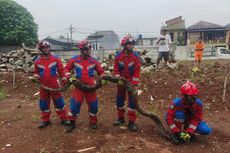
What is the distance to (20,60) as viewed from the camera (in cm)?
1590

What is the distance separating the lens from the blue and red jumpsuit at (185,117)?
6.05 m

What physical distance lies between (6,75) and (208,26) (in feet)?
131

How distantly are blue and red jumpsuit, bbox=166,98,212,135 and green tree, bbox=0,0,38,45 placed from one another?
16709mm

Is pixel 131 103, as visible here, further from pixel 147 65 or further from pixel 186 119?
pixel 147 65

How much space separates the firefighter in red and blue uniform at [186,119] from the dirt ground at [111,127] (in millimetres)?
201

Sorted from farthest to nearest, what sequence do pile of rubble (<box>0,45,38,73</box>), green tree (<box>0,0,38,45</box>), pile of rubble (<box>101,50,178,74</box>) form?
green tree (<box>0,0,38,45</box>) < pile of rubble (<box>0,45,38,73</box>) < pile of rubble (<box>101,50,178,74</box>)

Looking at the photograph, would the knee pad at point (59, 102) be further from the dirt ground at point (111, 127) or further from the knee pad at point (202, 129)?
the knee pad at point (202, 129)

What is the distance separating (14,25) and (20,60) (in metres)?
5.89

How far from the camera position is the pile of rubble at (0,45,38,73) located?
1481 centimetres

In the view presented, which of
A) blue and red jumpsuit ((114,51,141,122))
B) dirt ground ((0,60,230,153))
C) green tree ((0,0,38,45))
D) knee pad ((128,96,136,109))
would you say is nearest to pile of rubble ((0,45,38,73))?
dirt ground ((0,60,230,153))

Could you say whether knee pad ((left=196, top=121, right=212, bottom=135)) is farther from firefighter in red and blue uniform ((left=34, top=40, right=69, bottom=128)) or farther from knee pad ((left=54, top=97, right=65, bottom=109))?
knee pad ((left=54, top=97, right=65, bottom=109))

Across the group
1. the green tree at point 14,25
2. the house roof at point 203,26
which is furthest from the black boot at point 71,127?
the house roof at point 203,26

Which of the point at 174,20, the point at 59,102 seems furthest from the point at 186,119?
the point at 174,20

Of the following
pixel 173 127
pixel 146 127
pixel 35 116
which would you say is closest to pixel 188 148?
pixel 173 127
